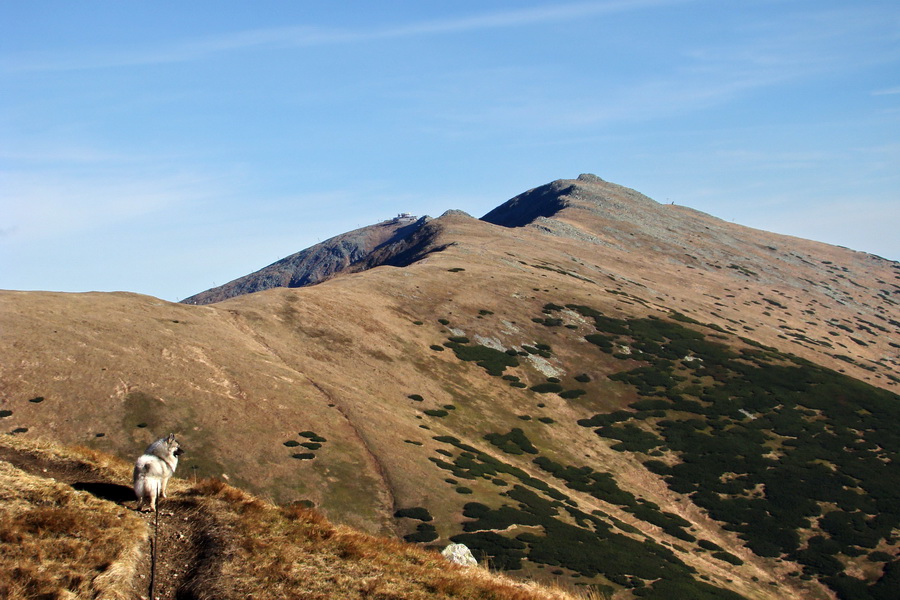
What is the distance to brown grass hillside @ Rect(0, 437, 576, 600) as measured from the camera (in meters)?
13.4

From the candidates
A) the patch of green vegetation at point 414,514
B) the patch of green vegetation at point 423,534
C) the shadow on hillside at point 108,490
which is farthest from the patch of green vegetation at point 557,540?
the shadow on hillside at point 108,490

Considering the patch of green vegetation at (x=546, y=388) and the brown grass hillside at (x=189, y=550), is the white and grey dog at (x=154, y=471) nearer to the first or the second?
the brown grass hillside at (x=189, y=550)

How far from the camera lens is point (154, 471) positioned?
1669 centimetres

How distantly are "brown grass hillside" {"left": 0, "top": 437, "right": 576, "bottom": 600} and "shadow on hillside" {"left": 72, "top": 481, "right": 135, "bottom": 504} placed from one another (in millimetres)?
34

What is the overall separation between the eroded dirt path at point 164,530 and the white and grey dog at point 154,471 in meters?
0.47

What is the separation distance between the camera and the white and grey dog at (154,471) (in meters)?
16.5

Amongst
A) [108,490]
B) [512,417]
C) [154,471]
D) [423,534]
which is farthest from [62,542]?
[512,417]

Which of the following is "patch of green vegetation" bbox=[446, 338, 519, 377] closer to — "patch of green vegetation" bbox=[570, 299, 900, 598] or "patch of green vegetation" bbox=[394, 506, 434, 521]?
"patch of green vegetation" bbox=[570, 299, 900, 598]

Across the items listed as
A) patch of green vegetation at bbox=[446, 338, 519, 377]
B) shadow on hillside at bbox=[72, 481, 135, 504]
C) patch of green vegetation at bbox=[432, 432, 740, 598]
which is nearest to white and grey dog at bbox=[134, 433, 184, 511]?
shadow on hillside at bbox=[72, 481, 135, 504]

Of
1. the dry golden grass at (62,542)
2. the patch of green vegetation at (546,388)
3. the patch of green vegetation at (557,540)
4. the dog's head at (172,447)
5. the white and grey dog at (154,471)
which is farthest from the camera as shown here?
the patch of green vegetation at (546,388)

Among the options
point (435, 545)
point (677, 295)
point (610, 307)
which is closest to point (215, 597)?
point (435, 545)

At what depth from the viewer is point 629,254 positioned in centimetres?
16462

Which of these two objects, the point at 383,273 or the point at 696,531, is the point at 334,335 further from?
the point at 696,531

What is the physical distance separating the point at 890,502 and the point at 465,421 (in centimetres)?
4372
